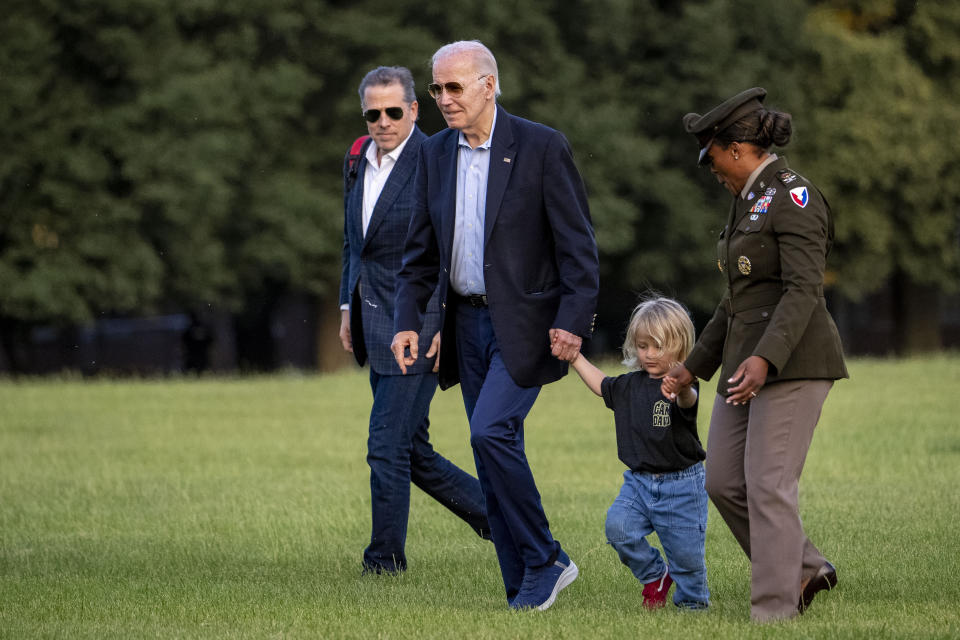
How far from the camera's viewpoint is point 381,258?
7793 millimetres

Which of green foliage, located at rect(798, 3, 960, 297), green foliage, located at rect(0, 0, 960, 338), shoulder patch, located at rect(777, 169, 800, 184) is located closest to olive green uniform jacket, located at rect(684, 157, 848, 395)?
shoulder patch, located at rect(777, 169, 800, 184)

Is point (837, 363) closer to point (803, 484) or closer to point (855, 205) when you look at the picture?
point (803, 484)

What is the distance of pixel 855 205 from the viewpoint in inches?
1281

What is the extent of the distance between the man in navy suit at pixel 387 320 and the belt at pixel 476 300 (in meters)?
0.93

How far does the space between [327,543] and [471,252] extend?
2991 millimetres

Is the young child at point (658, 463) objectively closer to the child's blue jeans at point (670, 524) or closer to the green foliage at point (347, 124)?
the child's blue jeans at point (670, 524)

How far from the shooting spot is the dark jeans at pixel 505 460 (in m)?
6.21

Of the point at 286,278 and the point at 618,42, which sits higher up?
the point at 618,42

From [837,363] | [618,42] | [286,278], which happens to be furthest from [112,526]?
[618,42]

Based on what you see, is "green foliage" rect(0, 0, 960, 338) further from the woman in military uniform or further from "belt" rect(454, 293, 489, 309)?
the woman in military uniform

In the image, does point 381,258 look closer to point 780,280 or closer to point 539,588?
point 539,588

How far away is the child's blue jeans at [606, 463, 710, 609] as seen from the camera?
618 centimetres

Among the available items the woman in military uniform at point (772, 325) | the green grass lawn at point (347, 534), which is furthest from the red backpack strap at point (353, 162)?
the woman in military uniform at point (772, 325)

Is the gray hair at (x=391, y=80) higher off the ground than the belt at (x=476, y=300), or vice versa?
the gray hair at (x=391, y=80)
